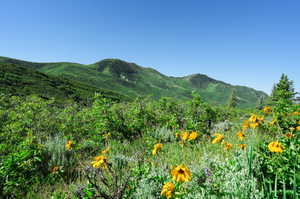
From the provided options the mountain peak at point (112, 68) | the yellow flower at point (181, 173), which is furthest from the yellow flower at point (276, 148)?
the mountain peak at point (112, 68)

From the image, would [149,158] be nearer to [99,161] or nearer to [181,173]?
[99,161]

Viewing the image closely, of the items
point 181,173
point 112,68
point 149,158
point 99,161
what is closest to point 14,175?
point 99,161

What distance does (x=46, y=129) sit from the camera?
6.13 metres

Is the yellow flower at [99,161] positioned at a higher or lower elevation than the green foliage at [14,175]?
higher

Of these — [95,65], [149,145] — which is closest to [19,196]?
[149,145]

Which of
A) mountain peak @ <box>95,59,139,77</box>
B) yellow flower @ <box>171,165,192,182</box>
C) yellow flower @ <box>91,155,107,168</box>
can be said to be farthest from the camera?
mountain peak @ <box>95,59,139,77</box>

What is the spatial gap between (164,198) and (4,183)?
2126mm

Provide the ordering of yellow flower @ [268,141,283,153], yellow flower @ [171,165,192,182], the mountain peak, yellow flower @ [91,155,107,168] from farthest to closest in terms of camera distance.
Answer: the mountain peak < yellow flower @ [91,155,107,168] < yellow flower @ [268,141,283,153] < yellow flower @ [171,165,192,182]

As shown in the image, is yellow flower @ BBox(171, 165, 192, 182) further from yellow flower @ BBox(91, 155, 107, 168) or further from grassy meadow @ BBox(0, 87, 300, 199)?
yellow flower @ BBox(91, 155, 107, 168)

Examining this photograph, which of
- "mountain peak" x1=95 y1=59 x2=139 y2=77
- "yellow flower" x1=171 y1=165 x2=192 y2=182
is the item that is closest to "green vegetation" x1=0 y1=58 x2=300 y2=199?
"yellow flower" x1=171 y1=165 x2=192 y2=182

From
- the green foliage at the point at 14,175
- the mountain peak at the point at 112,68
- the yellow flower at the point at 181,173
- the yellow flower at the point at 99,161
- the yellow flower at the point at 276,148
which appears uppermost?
the mountain peak at the point at 112,68

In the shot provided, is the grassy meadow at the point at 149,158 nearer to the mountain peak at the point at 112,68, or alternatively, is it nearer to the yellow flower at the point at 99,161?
the yellow flower at the point at 99,161

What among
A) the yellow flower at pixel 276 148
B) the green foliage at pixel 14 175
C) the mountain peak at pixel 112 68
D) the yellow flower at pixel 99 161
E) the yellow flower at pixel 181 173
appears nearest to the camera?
the yellow flower at pixel 181 173

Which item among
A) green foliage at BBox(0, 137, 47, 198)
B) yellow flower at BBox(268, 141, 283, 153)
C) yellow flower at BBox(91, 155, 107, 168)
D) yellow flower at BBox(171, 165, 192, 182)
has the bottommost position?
green foliage at BBox(0, 137, 47, 198)
